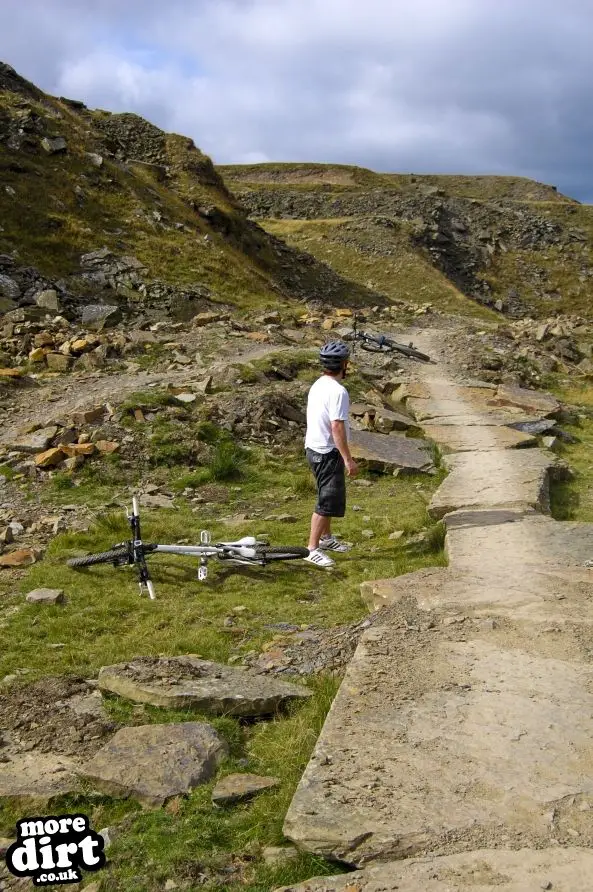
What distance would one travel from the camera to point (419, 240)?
44625 mm

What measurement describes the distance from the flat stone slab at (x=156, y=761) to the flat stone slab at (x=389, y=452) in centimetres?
602

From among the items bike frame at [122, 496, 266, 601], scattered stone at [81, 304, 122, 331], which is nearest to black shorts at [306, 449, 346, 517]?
bike frame at [122, 496, 266, 601]

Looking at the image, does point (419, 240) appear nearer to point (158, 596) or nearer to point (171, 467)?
point (171, 467)

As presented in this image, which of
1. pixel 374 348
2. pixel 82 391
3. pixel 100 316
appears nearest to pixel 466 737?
pixel 82 391

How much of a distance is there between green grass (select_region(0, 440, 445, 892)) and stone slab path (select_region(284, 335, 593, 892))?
215 millimetres

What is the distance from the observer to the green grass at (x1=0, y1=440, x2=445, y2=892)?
2.98 metres

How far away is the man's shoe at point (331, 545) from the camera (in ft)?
22.5

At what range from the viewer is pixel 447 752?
338 centimetres

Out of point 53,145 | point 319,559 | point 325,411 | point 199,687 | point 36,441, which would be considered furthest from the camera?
point 53,145

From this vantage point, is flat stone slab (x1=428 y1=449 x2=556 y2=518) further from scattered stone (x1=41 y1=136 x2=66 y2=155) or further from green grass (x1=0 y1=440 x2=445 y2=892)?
scattered stone (x1=41 y1=136 x2=66 y2=155)

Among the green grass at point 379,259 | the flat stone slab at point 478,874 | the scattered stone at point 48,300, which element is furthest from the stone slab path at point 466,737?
the green grass at point 379,259

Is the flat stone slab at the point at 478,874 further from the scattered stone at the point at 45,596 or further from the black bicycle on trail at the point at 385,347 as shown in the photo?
the black bicycle on trail at the point at 385,347

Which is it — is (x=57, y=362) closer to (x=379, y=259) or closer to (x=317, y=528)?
(x=317, y=528)

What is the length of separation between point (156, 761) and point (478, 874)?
61.0 inches
